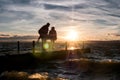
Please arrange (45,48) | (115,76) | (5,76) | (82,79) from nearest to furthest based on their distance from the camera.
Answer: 1. (5,76)
2. (82,79)
3. (115,76)
4. (45,48)

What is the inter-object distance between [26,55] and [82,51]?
19.0 metres

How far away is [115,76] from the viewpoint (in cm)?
2333

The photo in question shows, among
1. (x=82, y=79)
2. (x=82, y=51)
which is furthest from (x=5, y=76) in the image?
(x=82, y=51)

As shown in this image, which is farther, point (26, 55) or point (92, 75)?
point (26, 55)

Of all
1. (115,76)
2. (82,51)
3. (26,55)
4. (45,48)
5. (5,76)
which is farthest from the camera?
(82,51)

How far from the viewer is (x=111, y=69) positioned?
89.0ft

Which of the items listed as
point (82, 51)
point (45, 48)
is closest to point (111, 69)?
point (45, 48)

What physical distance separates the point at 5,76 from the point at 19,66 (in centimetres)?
877

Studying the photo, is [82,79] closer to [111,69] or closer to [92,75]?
[92,75]

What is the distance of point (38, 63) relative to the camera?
96.8 feet

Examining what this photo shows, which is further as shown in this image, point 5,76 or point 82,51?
point 82,51

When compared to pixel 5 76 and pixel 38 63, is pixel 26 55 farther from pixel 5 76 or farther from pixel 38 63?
pixel 5 76

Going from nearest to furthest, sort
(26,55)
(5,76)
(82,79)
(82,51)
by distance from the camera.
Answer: (5,76) → (82,79) → (26,55) → (82,51)

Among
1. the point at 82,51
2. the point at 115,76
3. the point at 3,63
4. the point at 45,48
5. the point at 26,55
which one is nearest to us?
the point at 115,76
